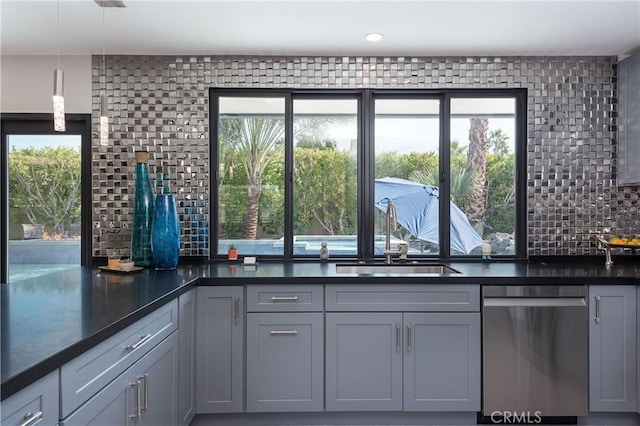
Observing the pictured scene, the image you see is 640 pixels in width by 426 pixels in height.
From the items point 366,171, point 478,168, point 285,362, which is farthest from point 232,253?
point 478,168

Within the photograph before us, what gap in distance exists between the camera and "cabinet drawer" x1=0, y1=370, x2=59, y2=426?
40.8 inches

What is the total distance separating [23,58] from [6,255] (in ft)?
4.43

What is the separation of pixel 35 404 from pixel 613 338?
9.06 feet

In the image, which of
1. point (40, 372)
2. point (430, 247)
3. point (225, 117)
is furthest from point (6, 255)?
point (430, 247)

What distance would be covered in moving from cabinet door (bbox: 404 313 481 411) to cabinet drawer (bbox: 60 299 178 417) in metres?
1.34

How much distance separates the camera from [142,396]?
176 cm

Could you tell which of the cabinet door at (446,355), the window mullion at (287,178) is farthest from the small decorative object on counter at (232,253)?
the cabinet door at (446,355)

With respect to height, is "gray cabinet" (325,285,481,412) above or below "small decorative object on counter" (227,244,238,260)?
below

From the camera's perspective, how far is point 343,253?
330cm

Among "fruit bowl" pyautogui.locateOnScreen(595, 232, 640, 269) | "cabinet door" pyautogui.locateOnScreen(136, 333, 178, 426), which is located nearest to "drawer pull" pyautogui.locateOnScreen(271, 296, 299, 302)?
"cabinet door" pyautogui.locateOnScreen(136, 333, 178, 426)

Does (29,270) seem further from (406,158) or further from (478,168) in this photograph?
(478,168)

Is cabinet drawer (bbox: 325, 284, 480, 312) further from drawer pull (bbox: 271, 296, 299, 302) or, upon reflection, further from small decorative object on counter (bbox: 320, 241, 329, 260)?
small decorative object on counter (bbox: 320, 241, 329, 260)

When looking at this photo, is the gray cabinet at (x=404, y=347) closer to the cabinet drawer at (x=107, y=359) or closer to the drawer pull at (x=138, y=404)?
the cabinet drawer at (x=107, y=359)

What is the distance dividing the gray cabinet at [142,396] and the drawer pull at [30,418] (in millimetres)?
132
